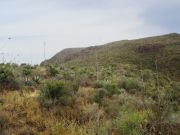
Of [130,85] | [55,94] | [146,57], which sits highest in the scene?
[55,94]

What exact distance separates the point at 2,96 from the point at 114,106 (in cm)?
319

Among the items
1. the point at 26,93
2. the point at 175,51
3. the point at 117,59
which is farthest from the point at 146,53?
the point at 26,93

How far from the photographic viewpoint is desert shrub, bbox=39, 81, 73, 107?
34.6 ft

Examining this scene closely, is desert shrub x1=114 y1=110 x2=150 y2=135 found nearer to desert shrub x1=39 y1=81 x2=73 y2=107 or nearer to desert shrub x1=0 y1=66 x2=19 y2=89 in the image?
desert shrub x1=39 y1=81 x2=73 y2=107

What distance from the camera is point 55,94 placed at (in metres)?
11.1

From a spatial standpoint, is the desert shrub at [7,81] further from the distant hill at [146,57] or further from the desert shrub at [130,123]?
the distant hill at [146,57]

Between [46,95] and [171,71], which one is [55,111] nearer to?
[46,95]

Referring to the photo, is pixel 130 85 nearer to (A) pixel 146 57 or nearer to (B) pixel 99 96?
(B) pixel 99 96

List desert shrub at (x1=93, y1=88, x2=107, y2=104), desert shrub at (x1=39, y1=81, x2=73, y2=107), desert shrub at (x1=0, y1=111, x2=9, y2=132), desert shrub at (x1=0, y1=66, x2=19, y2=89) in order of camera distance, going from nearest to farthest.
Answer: desert shrub at (x1=0, y1=111, x2=9, y2=132) → desert shrub at (x1=39, y1=81, x2=73, y2=107) → desert shrub at (x1=93, y1=88, x2=107, y2=104) → desert shrub at (x1=0, y1=66, x2=19, y2=89)

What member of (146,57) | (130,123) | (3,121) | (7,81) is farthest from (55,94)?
(146,57)

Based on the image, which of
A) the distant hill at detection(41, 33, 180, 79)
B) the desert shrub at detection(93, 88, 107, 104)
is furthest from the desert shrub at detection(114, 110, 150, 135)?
the distant hill at detection(41, 33, 180, 79)

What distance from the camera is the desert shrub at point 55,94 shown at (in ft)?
34.6

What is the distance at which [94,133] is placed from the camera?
7.24 metres

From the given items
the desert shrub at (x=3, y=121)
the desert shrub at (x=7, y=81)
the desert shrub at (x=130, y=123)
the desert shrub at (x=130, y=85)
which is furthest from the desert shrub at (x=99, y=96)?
the desert shrub at (x=130, y=85)
